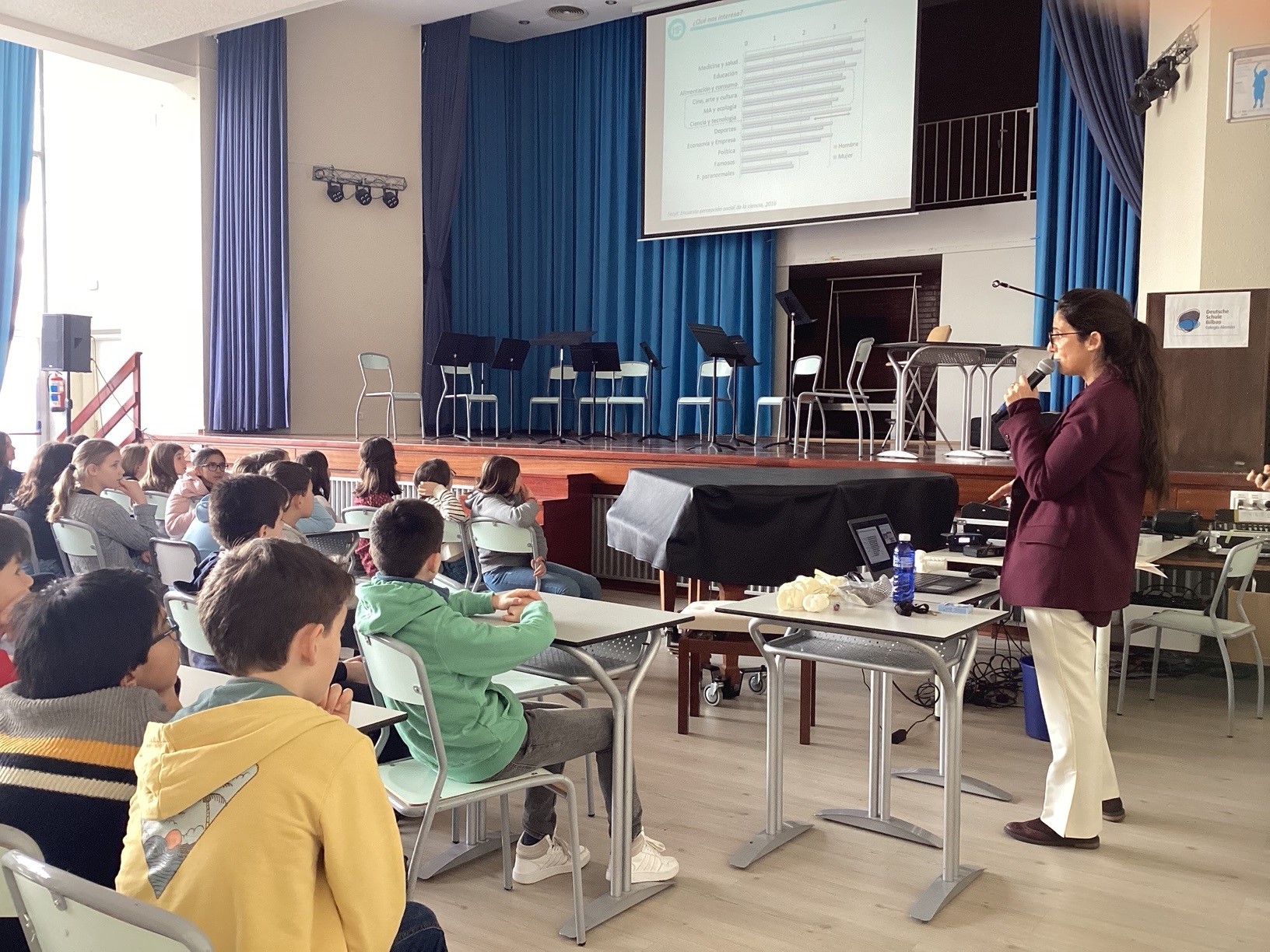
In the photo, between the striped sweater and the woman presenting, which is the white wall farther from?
the striped sweater

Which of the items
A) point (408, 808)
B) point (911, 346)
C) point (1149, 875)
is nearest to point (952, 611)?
point (1149, 875)

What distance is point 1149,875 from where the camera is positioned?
9.30ft

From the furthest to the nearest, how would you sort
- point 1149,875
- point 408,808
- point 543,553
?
point 543,553
point 1149,875
point 408,808

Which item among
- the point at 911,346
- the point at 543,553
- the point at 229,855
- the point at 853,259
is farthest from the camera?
the point at 853,259

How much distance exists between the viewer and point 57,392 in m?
9.98

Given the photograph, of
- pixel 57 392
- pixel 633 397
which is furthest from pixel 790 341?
pixel 57 392

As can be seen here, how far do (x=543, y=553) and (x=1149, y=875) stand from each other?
270cm

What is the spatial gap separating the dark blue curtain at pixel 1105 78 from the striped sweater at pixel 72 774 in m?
8.02

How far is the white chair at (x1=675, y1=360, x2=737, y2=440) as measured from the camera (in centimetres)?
885

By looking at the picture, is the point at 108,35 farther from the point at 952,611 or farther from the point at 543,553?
the point at 952,611

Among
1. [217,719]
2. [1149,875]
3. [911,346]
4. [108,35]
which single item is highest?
[108,35]

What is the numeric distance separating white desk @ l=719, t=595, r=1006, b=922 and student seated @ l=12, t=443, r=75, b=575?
3126 mm

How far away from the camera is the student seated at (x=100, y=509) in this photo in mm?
4281

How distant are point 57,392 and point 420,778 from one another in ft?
30.0
